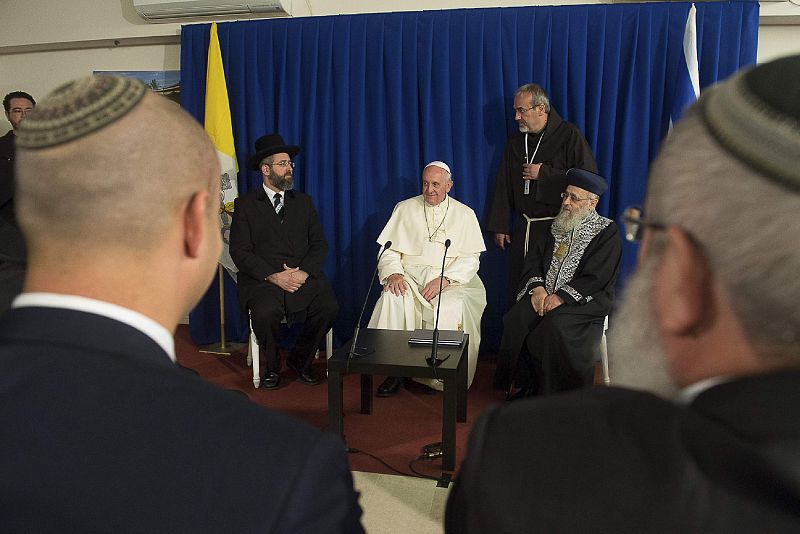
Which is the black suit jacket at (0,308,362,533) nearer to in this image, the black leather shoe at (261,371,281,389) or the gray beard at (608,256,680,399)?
the gray beard at (608,256,680,399)

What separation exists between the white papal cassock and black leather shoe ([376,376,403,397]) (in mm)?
185

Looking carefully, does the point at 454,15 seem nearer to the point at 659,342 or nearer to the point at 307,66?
the point at 307,66

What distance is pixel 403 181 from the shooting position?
5457 millimetres

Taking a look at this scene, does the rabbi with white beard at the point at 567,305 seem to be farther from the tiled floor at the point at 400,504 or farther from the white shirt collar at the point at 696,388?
the white shirt collar at the point at 696,388

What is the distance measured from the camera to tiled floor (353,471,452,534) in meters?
2.69

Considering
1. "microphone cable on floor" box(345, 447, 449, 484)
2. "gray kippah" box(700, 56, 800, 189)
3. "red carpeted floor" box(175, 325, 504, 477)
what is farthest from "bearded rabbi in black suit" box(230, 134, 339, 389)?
"gray kippah" box(700, 56, 800, 189)

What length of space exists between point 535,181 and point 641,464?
449 centimetres

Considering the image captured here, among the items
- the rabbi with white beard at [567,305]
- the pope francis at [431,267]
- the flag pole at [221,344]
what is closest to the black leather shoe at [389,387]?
the pope francis at [431,267]

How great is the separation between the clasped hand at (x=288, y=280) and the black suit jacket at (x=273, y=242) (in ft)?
0.11

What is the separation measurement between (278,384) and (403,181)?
206cm

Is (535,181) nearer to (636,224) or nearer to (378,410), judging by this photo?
(378,410)

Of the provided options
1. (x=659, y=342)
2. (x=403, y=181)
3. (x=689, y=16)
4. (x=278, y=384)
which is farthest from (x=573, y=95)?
(x=659, y=342)

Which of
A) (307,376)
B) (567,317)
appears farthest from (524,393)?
(307,376)

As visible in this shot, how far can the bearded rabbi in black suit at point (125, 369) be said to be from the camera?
678 millimetres
